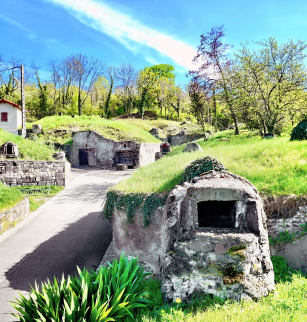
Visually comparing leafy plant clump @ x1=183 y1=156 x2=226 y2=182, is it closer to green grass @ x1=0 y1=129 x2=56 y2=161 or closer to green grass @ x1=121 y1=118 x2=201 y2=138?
green grass @ x1=0 y1=129 x2=56 y2=161

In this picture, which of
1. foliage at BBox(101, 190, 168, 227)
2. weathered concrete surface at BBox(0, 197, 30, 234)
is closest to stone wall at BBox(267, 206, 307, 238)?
foliage at BBox(101, 190, 168, 227)

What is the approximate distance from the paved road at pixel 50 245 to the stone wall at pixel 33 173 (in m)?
3.39

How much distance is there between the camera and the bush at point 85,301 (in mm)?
4176

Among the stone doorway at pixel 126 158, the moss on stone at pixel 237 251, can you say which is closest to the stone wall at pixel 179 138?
the stone doorway at pixel 126 158

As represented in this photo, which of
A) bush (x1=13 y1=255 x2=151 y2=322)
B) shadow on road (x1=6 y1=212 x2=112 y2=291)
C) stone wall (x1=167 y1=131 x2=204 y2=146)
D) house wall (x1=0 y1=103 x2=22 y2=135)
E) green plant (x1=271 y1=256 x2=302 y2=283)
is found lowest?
shadow on road (x1=6 y1=212 x2=112 y2=291)

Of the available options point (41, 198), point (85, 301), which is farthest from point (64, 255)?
point (41, 198)

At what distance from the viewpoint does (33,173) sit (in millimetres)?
18250

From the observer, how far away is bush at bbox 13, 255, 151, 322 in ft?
13.7

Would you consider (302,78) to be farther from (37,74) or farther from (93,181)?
(37,74)

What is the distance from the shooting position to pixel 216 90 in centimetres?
2411

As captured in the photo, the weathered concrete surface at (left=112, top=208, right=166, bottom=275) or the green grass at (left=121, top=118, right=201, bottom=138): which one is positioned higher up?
the green grass at (left=121, top=118, right=201, bottom=138)

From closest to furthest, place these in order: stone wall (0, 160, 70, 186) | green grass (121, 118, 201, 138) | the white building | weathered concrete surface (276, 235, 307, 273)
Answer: weathered concrete surface (276, 235, 307, 273)
stone wall (0, 160, 70, 186)
the white building
green grass (121, 118, 201, 138)

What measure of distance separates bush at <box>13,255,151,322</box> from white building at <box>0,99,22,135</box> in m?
→ 33.0

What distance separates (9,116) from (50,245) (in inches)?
1152
